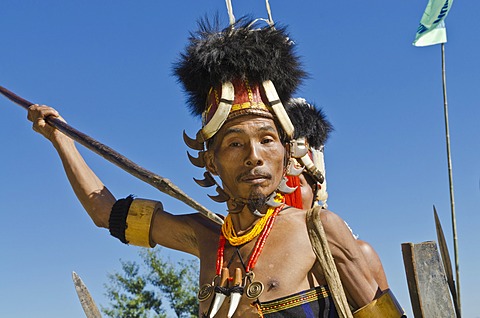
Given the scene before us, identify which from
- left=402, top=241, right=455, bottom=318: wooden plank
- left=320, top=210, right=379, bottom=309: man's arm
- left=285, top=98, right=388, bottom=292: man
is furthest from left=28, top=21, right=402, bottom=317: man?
left=285, top=98, right=388, bottom=292: man

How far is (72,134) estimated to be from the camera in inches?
160

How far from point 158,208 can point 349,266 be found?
111 centimetres

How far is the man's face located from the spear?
0.19 metres

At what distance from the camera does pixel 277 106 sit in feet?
11.9

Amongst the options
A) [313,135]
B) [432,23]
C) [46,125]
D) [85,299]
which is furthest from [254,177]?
[432,23]

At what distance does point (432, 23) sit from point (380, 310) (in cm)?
1086

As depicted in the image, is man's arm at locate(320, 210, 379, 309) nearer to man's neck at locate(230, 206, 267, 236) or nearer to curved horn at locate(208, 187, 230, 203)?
man's neck at locate(230, 206, 267, 236)

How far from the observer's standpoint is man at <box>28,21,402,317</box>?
3420mm

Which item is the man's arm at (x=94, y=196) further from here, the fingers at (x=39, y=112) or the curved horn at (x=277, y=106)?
the curved horn at (x=277, y=106)

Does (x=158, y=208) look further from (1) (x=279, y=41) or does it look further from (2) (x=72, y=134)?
(1) (x=279, y=41)

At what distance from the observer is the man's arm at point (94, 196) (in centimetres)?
394

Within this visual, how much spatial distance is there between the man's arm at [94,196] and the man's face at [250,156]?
470 mm

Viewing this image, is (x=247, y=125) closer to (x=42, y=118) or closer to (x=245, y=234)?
(x=245, y=234)

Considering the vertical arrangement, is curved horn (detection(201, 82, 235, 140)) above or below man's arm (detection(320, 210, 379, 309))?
above
